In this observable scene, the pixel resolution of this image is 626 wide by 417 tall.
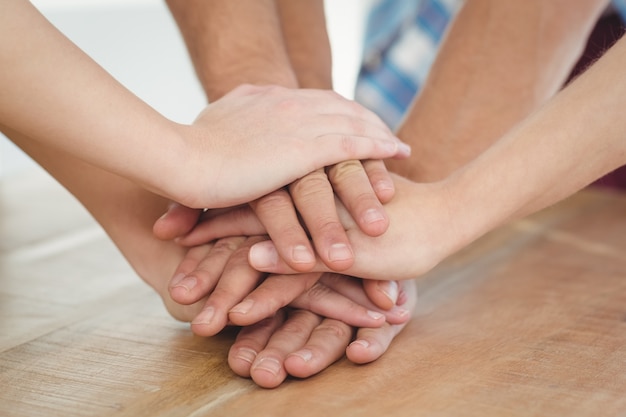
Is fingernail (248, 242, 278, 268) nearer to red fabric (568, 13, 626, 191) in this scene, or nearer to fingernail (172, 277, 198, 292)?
fingernail (172, 277, 198, 292)

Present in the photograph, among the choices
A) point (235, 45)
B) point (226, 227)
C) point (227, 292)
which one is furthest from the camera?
point (235, 45)

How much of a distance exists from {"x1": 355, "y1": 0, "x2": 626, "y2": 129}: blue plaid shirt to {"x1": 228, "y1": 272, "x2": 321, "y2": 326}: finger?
3.52 feet

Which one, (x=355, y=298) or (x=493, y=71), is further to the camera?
(x=493, y=71)

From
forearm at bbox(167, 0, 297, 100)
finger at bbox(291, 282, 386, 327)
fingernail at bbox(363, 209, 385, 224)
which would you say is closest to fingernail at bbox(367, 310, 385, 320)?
finger at bbox(291, 282, 386, 327)

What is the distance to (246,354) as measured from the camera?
0.84 m

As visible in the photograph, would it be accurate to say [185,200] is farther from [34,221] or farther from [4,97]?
[34,221]

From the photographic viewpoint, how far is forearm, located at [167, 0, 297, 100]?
3.97 feet

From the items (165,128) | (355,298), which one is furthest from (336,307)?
(165,128)

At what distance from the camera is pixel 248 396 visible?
777mm

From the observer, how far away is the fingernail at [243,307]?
86 centimetres

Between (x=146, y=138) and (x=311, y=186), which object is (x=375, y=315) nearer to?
(x=311, y=186)

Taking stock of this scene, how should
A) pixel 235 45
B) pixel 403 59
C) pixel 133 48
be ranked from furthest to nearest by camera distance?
pixel 133 48 → pixel 403 59 → pixel 235 45

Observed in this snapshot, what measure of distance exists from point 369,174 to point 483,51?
1.51 feet

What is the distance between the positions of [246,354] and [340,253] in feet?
0.43
